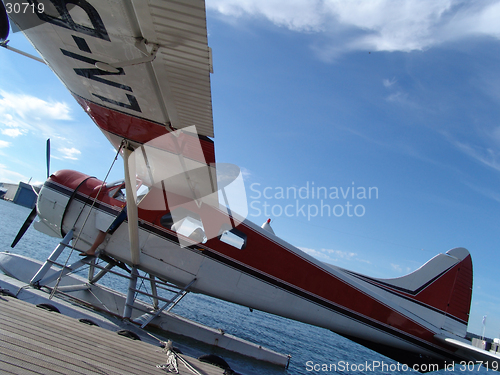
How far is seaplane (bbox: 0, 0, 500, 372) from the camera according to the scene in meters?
2.49

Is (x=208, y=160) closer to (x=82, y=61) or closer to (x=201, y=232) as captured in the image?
(x=82, y=61)

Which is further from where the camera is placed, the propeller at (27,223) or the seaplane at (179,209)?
the propeller at (27,223)

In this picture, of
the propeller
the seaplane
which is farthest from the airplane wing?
the propeller

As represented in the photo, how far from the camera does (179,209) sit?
6.36m

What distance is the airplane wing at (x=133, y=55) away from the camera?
2.16m

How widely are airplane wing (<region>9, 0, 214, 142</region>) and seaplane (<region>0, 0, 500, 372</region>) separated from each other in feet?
0.04

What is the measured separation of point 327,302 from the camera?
23.2 feet

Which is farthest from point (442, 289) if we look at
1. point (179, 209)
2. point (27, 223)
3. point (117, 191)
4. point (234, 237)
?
point (27, 223)

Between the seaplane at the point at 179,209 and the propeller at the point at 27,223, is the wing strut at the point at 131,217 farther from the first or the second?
the propeller at the point at 27,223

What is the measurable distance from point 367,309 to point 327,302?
3.58 ft

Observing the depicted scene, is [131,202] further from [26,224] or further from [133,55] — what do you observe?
[133,55]

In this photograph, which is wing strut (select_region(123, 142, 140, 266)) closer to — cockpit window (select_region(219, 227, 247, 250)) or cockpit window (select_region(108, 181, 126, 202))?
cockpit window (select_region(108, 181, 126, 202))

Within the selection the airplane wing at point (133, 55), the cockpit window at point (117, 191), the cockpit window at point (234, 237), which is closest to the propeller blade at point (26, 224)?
the cockpit window at point (117, 191)

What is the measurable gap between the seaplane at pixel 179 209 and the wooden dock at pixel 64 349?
212 centimetres
